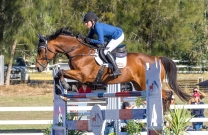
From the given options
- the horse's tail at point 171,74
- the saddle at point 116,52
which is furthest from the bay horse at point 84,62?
the saddle at point 116,52

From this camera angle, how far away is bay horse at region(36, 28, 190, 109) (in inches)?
391

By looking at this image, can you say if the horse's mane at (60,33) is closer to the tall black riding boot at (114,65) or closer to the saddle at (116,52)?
the saddle at (116,52)

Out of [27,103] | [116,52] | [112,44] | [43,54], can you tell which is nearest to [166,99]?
[116,52]

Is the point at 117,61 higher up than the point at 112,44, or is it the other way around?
the point at 112,44

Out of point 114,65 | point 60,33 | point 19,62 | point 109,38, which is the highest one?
point 19,62

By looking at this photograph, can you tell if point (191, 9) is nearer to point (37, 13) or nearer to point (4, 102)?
point (37, 13)

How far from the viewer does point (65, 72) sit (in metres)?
9.52

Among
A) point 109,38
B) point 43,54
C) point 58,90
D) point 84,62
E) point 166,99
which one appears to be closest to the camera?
point 58,90

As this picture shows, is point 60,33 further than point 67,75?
Yes

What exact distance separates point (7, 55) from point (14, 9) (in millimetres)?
2809

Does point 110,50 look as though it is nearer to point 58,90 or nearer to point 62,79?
point 62,79

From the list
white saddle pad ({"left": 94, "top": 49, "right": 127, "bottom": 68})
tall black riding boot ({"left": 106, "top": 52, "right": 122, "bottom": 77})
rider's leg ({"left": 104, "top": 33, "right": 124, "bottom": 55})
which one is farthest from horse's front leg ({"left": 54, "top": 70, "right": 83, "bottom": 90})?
rider's leg ({"left": 104, "top": 33, "right": 124, "bottom": 55})

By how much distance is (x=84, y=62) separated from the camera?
998 centimetres

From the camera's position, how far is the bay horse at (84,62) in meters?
9.93
